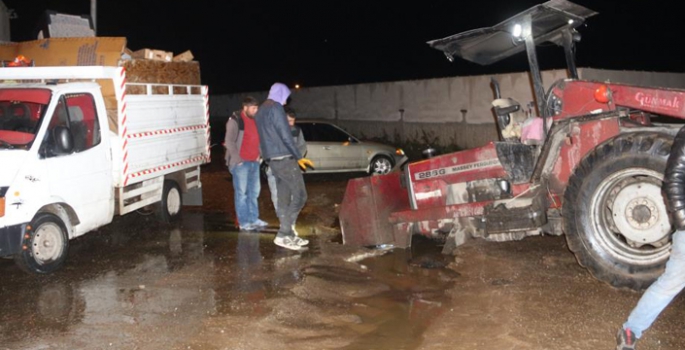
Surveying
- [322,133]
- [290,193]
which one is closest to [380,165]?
[322,133]

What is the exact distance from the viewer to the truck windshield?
296 inches

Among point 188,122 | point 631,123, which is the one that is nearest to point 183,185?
point 188,122

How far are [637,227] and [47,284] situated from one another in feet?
19.4

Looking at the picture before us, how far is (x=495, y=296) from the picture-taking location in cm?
639

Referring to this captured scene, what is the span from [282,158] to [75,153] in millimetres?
2437

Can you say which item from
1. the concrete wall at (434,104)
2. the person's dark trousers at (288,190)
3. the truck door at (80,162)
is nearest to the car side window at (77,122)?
the truck door at (80,162)

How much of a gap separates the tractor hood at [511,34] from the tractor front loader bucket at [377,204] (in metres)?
1.67

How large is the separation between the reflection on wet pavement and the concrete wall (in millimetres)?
9738

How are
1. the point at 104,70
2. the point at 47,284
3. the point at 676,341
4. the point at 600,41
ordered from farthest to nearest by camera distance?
the point at 600,41 → the point at 104,70 → the point at 47,284 → the point at 676,341

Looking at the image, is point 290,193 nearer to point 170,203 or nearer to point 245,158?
point 245,158

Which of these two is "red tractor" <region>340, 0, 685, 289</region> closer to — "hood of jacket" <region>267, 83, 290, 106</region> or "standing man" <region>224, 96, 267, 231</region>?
"hood of jacket" <region>267, 83, 290, 106</region>

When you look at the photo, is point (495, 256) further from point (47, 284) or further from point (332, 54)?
point (332, 54)

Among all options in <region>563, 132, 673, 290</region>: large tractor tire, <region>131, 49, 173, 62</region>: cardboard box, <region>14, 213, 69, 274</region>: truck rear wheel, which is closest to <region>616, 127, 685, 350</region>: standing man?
<region>563, 132, 673, 290</region>: large tractor tire

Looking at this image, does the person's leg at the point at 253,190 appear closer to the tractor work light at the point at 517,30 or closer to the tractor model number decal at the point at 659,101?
the tractor work light at the point at 517,30
